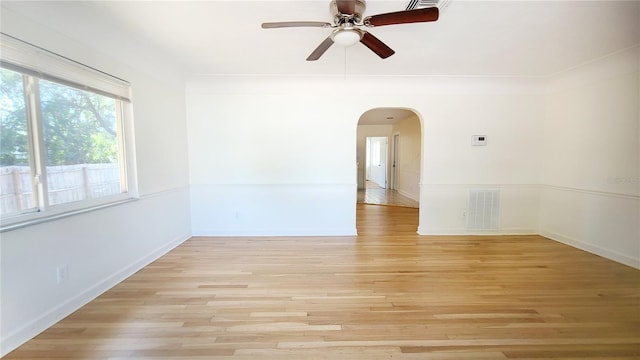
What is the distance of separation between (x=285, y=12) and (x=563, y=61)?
3.44 m

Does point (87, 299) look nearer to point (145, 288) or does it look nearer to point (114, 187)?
point (145, 288)

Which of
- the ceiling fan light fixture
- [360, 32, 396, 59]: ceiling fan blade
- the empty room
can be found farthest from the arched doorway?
the ceiling fan light fixture

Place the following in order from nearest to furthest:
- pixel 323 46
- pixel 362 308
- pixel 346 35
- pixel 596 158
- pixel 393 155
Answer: pixel 346 35
pixel 362 308
pixel 323 46
pixel 596 158
pixel 393 155

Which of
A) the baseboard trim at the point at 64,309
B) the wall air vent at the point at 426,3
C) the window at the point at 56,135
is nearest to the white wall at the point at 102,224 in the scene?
the baseboard trim at the point at 64,309

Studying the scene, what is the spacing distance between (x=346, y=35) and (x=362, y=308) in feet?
7.24

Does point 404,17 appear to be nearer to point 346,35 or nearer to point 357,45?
point 346,35

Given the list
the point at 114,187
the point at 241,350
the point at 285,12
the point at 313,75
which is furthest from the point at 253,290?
the point at 313,75

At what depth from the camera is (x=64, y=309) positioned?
1.95m

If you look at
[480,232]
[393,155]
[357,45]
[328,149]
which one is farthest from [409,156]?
[357,45]

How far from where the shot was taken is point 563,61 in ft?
10.0

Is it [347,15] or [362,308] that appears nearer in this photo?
[347,15]

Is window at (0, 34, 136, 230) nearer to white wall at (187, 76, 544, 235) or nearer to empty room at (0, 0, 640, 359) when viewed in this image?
empty room at (0, 0, 640, 359)

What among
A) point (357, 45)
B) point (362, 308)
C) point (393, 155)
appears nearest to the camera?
point (362, 308)

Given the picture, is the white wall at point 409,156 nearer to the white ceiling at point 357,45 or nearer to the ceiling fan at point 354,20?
the white ceiling at point 357,45
